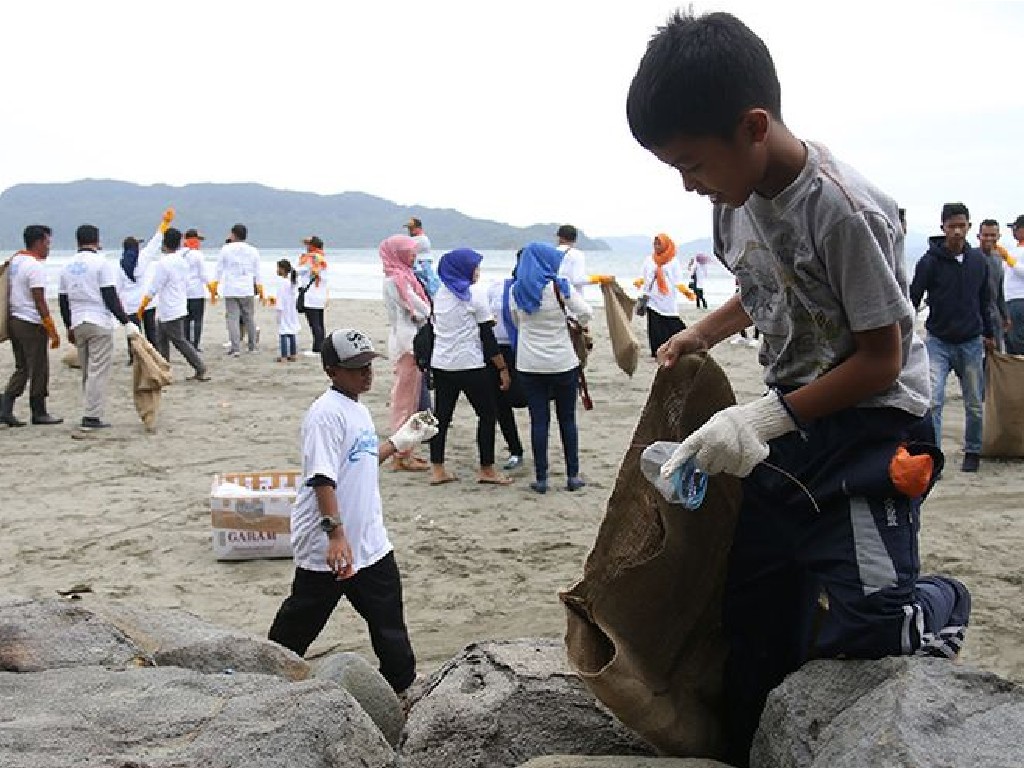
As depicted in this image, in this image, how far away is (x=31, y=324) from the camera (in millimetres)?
10555

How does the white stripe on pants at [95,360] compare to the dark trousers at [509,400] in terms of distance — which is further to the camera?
the white stripe on pants at [95,360]

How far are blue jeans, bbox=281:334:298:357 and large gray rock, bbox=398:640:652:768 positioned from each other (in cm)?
1266

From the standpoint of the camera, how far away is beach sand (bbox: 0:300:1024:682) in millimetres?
5391

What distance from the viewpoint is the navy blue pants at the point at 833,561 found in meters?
2.38

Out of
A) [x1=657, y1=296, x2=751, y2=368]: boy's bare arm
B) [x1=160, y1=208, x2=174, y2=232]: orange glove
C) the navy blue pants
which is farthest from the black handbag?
the navy blue pants

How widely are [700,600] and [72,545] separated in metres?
4.94

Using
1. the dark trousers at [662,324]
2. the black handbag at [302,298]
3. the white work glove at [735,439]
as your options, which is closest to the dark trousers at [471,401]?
the dark trousers at [662,324]

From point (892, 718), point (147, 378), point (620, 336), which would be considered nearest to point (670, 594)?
point (892, 718)

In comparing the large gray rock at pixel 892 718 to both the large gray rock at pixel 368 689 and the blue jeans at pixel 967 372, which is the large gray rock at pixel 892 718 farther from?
the blue jeans at pixel 967 372

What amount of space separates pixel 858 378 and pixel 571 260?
8.06 metres

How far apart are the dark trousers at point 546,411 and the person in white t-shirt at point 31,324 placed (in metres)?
5.08

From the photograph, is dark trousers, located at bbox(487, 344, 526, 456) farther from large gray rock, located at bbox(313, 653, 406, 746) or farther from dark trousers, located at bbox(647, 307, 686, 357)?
large gray rock, located at bbox(313, 653, 406, 746)

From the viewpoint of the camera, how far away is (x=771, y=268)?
2.49m

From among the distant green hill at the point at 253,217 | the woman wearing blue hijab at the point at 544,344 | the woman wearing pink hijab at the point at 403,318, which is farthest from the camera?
the distant green hill at the point at 253,217
